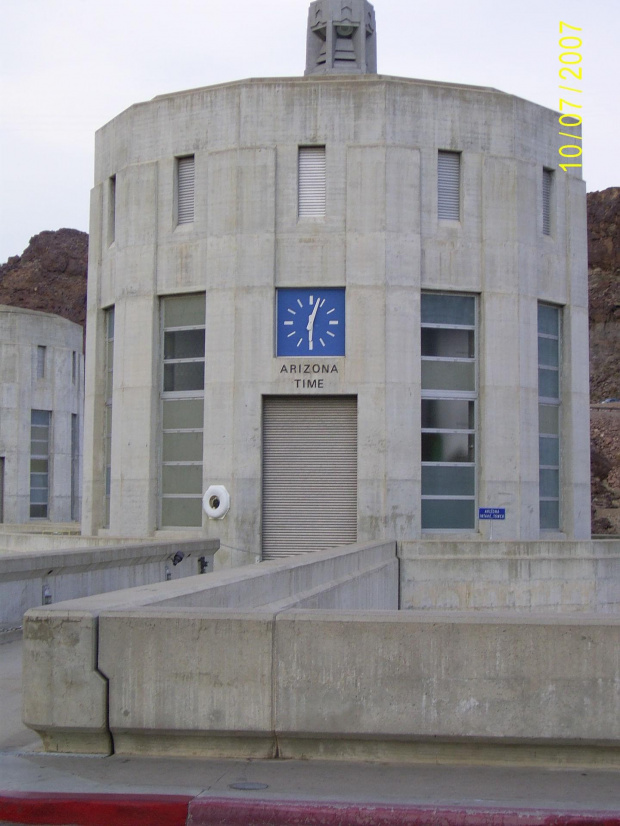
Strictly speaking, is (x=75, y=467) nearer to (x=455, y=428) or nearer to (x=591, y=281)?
(x=455, y=428)

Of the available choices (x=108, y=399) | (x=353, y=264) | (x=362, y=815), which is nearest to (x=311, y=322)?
(x=353, y=264)

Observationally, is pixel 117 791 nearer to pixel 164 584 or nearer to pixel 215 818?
pixel 215 818

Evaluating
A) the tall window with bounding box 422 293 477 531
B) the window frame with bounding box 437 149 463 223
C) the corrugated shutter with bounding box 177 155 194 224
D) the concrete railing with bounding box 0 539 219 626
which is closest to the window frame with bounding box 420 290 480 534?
the tall window with bounding box 422 293 477 531

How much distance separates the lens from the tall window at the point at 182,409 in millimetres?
22562

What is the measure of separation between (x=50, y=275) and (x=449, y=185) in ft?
577

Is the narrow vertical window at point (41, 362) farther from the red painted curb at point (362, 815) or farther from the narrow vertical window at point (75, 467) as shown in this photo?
the red painted curb at point (362, 815)

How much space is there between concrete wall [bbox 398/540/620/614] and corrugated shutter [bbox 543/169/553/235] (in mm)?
7037

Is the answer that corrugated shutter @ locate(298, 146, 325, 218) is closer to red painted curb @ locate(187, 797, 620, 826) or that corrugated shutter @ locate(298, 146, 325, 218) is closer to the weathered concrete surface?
the weathered concrete surface

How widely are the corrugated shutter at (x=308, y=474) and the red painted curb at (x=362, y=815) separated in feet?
51.4

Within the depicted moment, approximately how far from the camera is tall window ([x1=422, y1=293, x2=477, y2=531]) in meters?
21.9

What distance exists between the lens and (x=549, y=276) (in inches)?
918

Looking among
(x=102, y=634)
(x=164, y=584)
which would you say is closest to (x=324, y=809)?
(x=102, y=634)

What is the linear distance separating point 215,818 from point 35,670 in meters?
1.73

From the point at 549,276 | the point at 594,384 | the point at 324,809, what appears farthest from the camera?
the point at 594,384
